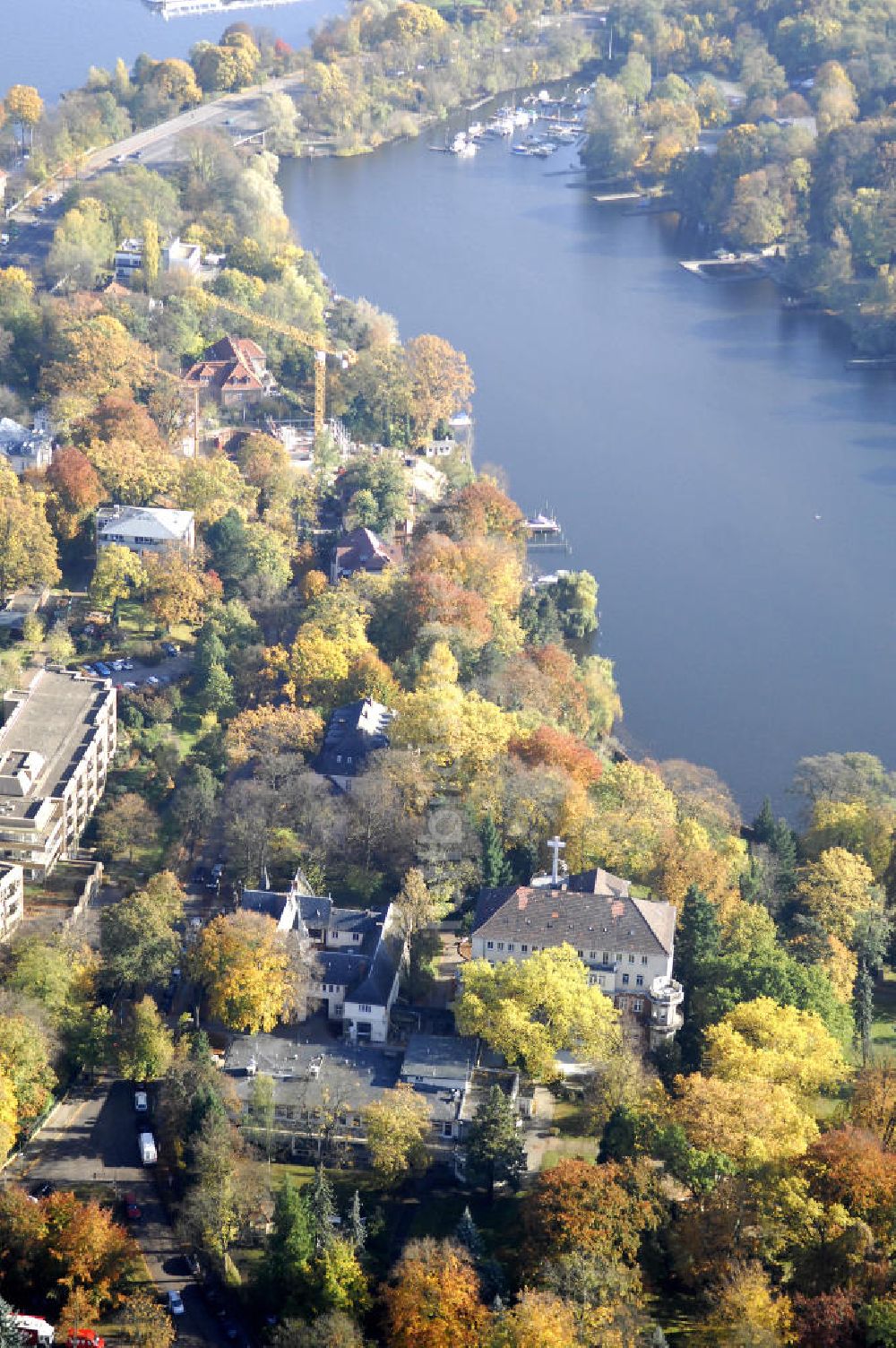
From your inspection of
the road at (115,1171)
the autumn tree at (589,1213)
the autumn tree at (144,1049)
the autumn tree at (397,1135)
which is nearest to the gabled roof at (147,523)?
the autumn tree at (144,1049)

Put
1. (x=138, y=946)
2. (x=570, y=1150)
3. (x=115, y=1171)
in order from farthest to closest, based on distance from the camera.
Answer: (x=138, y=946) → (x=570, y=1150) → (x=115, y=1171)

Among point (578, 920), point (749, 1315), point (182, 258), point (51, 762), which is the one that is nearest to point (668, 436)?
point (182, 258)

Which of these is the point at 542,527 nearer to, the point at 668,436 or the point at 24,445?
the point at 668,436

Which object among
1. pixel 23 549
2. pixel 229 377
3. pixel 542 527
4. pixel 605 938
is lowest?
pixel 542 527

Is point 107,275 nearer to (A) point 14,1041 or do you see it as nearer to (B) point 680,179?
(B) point 680,179

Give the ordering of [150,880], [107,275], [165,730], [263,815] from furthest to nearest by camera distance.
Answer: [107,275]
[165,730]
[263,815]
[150,880]

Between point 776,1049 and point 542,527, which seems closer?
point 776,1049

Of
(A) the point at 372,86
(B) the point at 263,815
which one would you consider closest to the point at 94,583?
(B) the point at 263,815
